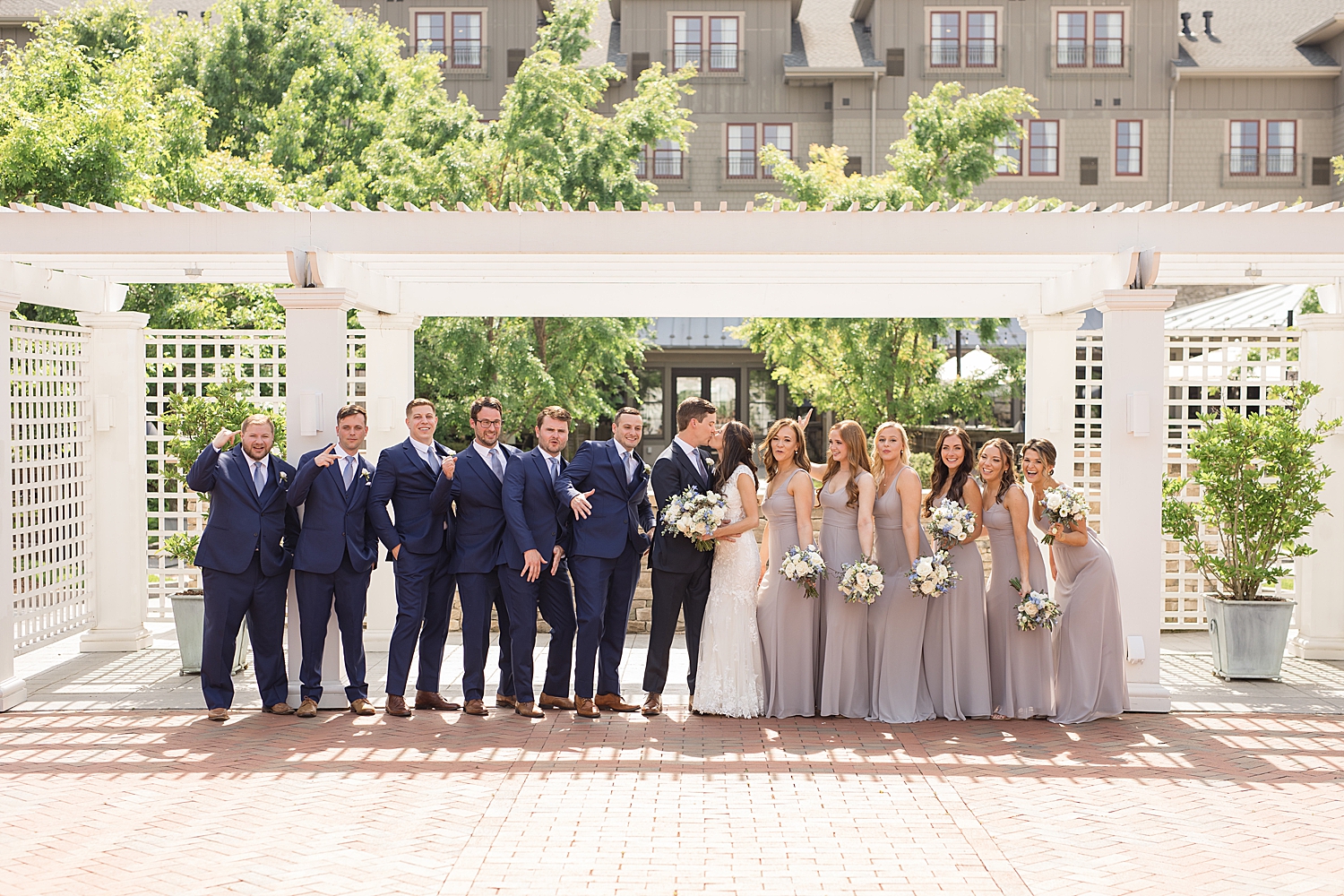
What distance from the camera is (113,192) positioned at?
13.4 metres

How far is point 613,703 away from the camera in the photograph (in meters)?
7.84

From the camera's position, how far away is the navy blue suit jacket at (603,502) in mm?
7598

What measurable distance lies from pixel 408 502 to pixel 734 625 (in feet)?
7.30

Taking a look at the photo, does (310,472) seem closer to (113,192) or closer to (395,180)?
(113,192)

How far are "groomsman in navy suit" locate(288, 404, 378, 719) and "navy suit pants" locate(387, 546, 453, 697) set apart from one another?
22 cm

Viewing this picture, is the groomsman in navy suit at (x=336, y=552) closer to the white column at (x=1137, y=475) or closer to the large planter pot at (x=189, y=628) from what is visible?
the large planter pot at (x=189, y=628)

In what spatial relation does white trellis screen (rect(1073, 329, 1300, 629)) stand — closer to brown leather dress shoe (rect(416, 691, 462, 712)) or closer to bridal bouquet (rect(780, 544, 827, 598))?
bridal bouquet (rect(780, 544, 827, 598))

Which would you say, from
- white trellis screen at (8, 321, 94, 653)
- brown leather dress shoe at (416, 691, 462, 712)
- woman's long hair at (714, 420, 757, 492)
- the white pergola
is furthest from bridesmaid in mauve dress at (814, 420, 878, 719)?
white trellis screen at (8, 321, 94, 653)

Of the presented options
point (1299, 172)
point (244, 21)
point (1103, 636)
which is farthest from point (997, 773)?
point (1299, 172)

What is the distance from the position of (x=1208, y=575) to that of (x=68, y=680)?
8.80m

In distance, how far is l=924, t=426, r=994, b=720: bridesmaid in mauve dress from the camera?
7688 millimetres

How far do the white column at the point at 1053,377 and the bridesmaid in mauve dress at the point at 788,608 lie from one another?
3.36 meters

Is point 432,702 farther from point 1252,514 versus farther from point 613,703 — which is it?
point 1252,514

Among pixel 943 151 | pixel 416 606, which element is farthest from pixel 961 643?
pixel 943 151
